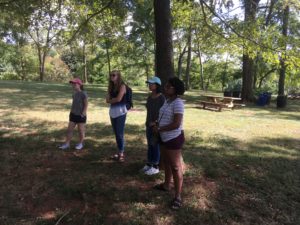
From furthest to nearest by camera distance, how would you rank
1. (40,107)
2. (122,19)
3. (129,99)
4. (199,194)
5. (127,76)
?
(127,76) < (40,107) < (122,19) < (129,99) < (199,194)

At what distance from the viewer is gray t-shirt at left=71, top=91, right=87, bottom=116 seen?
5.69 m

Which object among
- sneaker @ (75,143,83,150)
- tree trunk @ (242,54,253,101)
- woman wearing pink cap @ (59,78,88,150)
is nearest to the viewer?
woman wearing pink cap @ (59,78,88,150)

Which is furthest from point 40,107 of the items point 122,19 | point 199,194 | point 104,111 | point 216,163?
point 199,194

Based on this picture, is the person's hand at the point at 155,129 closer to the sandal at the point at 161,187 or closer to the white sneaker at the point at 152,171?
the sandal at the point at 161,187

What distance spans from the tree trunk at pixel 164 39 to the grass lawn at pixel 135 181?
1705 mm

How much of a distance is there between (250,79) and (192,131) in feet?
36.1

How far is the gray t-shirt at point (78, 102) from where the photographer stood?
18.7ft

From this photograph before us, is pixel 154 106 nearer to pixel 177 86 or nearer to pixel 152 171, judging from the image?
pixel 177 86

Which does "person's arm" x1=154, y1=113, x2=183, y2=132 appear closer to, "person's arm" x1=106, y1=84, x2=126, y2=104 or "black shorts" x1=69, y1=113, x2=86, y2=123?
"person's arm" x1=106, y1=84, x2=126, y2=104

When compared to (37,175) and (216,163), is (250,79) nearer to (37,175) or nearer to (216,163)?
(216,163)

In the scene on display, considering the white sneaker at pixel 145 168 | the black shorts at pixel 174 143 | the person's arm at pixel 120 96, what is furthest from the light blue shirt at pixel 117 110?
the black shorts at pixel 174 143

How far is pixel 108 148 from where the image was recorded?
6195mm

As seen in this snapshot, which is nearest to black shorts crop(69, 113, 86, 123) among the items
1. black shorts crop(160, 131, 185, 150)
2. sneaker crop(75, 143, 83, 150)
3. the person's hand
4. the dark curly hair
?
sneaker crop(75, 143, 83, 150)

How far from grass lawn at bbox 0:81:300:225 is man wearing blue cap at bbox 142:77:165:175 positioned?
0.19 m
